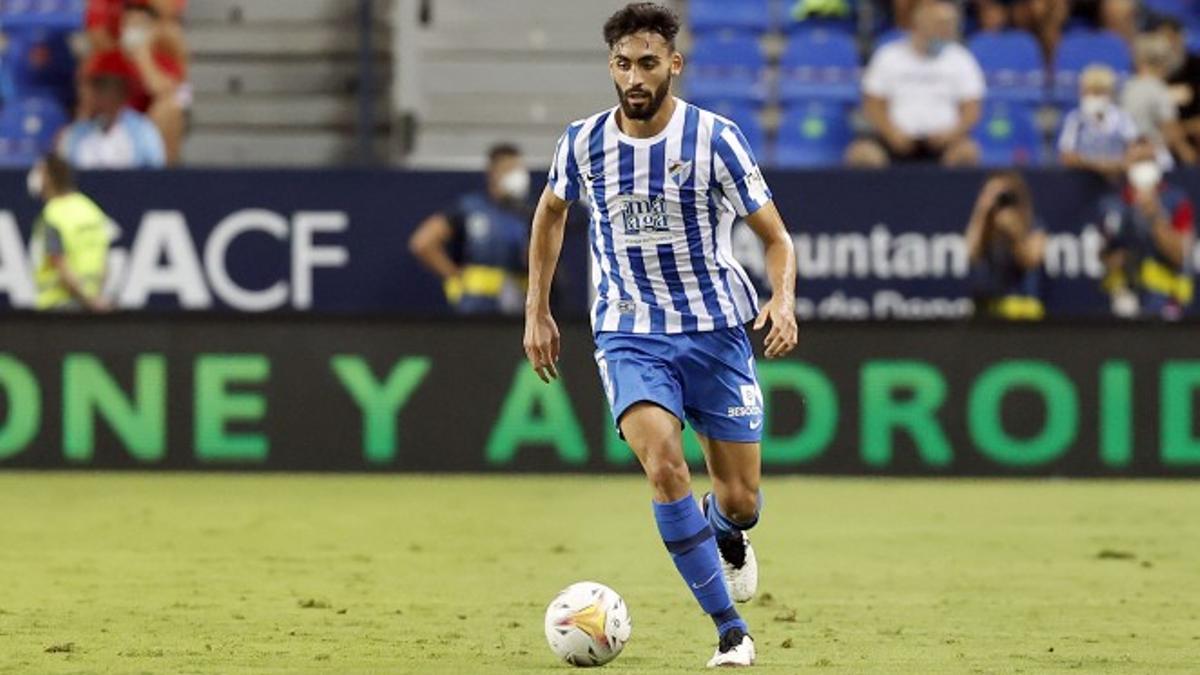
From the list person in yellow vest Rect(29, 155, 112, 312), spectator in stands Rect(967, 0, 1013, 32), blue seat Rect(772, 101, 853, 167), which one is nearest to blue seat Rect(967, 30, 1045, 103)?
spectator in stands Rect(967, 0, 1013, 32)

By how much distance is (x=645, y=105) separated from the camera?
7.53m

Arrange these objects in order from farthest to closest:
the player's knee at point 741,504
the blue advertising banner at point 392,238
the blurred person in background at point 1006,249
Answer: the blue advertising banner at point 392,238 < the blurred person in background at point 1006,249 < the player's knee at point 741,504

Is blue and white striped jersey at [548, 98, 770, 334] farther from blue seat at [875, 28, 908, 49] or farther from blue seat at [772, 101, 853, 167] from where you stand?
blue seat at [875, 28, 908, 49]

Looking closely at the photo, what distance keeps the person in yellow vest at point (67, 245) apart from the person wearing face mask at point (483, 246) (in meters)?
2.07

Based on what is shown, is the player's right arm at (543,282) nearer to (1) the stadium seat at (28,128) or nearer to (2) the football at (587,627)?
(2) the football at (587,627)

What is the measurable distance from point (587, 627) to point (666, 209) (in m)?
1.37

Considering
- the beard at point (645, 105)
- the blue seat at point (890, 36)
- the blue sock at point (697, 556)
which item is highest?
the blue seat at point (890, 36)

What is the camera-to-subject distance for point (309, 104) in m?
18.2

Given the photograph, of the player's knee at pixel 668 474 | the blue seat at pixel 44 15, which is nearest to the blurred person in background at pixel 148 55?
the blue seat at pixel 44 15

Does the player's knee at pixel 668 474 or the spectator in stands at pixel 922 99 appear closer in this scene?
the player's knee at pixel 668 474

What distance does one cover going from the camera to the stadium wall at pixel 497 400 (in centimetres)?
1448

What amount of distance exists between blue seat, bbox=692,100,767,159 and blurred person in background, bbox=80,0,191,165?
12.1ft

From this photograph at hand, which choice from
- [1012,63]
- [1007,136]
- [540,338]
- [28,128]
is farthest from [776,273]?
[28,128]

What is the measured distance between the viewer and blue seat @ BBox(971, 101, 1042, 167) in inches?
683
